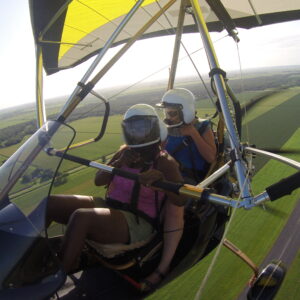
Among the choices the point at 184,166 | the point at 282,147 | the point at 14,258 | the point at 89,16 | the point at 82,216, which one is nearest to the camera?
the point at 14,258

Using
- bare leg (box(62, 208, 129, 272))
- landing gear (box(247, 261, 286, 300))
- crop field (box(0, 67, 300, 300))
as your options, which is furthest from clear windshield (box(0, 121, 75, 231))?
landing gear (box(247, 261, 286, 300))

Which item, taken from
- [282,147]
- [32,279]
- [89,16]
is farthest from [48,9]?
[282,147]

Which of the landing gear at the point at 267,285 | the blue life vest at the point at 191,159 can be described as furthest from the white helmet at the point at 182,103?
the landing gear at the point at 267,285

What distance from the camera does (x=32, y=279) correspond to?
1495 millimetres

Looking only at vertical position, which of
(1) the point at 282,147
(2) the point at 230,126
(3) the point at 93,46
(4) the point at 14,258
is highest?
(3) the point at 93,46

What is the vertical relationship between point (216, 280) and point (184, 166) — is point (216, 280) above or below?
below

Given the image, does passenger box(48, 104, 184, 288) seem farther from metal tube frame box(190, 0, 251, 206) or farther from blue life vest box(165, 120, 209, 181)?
blue life vest box(165, 120, 209, 181)

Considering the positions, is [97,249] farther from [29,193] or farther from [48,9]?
[48,9]

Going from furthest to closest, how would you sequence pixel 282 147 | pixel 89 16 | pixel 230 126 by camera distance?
pixel 282 147 < pixel 89 16 < pixel 230 126

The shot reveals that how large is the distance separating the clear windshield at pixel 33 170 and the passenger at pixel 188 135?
1.35 metres

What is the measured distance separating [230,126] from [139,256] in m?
1.09

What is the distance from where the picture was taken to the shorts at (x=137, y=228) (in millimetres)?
2096

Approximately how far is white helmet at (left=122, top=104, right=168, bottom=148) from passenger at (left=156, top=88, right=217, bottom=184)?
2.94 feet

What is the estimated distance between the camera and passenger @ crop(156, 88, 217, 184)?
3.03 metres
